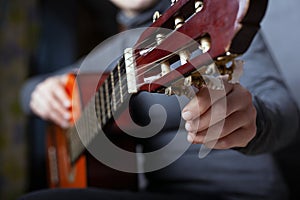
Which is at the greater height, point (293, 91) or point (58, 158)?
point (293, 91)

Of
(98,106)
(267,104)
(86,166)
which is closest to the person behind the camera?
(267,104)

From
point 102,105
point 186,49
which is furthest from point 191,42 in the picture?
point 102,105

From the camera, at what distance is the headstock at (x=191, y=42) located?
38cm

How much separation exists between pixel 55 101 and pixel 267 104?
58 cm

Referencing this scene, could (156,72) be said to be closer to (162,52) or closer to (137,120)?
(162,52)

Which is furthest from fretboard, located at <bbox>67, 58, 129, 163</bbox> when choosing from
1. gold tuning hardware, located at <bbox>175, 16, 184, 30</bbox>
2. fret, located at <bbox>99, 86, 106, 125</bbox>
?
gold tuning hardware, located at <bbox>175, 16, 184, 30</bbox>

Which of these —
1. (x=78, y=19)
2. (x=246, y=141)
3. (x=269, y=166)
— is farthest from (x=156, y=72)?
(x=78, y=19)

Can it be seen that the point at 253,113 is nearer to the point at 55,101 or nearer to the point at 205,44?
the point at 205,44

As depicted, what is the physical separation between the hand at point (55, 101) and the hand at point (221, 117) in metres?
0.58

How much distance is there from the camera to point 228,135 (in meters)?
0.51

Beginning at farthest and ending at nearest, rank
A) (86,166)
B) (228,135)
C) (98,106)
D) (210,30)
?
(86,166)
(98,106)
(228,135)
(210,30)

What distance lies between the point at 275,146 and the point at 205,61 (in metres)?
0.31

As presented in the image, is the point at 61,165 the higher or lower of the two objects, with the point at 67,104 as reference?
lower

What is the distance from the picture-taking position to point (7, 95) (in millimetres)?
1605
